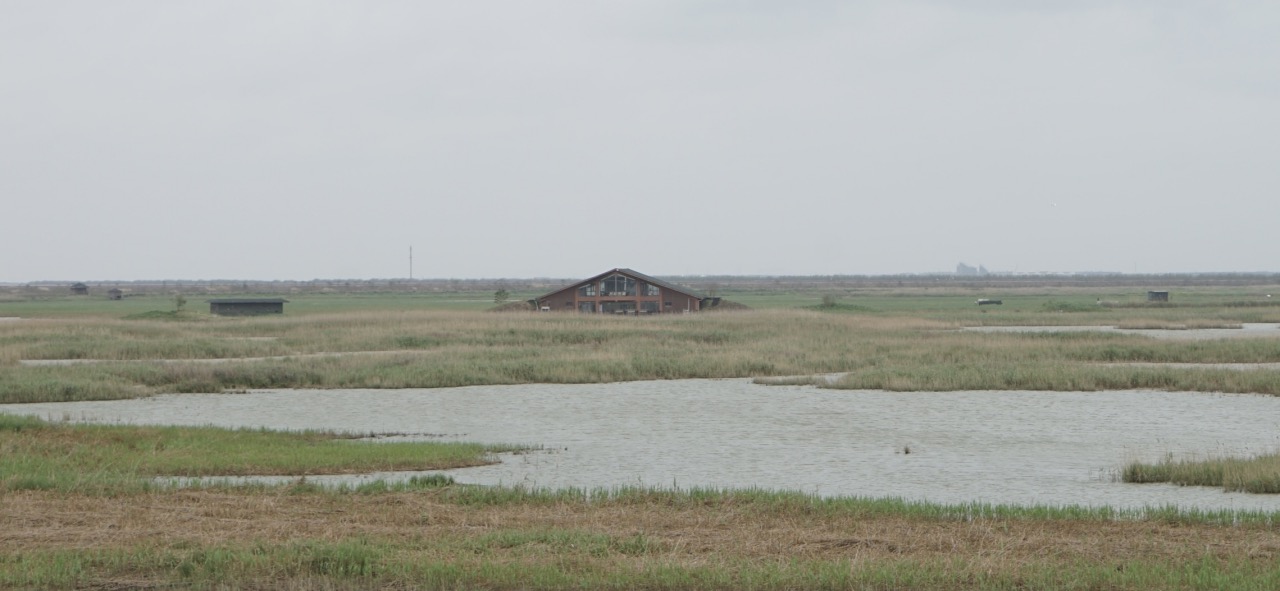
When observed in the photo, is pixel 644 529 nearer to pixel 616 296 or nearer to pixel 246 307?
pixel 616 296

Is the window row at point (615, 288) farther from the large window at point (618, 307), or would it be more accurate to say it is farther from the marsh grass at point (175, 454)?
the marsh grass at point (175, 454)

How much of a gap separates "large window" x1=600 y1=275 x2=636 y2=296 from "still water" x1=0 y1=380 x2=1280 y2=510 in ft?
134

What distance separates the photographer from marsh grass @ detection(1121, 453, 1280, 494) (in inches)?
688

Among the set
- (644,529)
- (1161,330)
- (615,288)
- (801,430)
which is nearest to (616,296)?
(615,288)

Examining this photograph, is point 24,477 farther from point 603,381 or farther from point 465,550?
point 603,381

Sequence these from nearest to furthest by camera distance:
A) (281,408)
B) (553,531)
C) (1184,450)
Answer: (553,531)
(1184,450)
(281,408)

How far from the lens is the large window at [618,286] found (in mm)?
78062

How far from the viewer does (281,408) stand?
30.3 m

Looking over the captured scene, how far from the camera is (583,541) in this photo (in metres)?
12.9

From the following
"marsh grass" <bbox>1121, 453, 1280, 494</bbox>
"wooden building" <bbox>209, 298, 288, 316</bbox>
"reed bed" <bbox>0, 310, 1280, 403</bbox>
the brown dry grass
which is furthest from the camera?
"wooden building" <bbox>209, 298, 288, 316</bbox>

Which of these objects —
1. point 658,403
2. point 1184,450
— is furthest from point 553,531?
point 658,403

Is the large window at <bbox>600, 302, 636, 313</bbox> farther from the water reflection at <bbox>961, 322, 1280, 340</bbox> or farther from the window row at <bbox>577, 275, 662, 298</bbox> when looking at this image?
the water reflection at <bbox>961, 322, 1280, 340</bbox>

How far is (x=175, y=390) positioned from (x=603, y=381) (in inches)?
465

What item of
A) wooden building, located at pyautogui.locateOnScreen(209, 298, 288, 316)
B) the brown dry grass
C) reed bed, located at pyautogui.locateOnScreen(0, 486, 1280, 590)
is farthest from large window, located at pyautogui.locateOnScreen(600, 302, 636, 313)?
the brown dry grass
